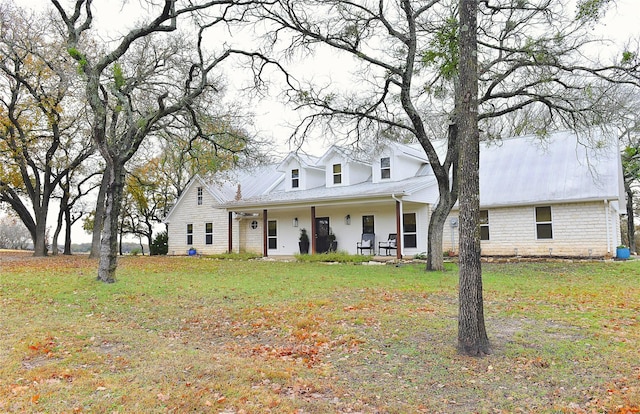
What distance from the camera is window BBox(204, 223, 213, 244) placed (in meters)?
25.4

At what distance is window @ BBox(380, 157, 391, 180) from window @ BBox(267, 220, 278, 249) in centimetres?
640

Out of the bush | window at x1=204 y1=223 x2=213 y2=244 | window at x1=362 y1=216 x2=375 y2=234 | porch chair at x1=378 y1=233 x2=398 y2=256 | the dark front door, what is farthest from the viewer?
the bush

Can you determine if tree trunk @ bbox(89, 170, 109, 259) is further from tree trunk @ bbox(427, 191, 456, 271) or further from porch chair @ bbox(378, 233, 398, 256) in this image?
tree trunk @ bbox(427, 191, 456, 271)

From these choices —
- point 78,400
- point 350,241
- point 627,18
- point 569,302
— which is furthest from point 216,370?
point 350,241

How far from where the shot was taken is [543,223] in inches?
683

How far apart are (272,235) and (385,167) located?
706cm

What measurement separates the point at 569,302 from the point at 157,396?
281 inches

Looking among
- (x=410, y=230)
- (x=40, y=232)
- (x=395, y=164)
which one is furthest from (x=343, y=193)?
(x=40, y=232)

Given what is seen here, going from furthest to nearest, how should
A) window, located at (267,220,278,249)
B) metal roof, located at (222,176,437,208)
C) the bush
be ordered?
the bush
window, located at (267,220,278,249)
metal roof, located at (222,176,437,208)

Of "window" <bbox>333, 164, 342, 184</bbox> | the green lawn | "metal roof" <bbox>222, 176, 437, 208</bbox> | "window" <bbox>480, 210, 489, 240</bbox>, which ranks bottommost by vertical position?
the green lawn

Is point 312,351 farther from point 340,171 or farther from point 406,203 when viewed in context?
point 340,171

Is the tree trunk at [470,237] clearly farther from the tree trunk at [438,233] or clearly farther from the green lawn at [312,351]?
the tree trunk at [438,233]

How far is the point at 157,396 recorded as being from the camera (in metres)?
3.97

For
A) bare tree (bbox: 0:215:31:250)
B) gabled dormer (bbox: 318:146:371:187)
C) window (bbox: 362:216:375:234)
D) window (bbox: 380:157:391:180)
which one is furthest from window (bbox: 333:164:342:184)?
Answer: bare tree (bbox: 0:215:31:250)
